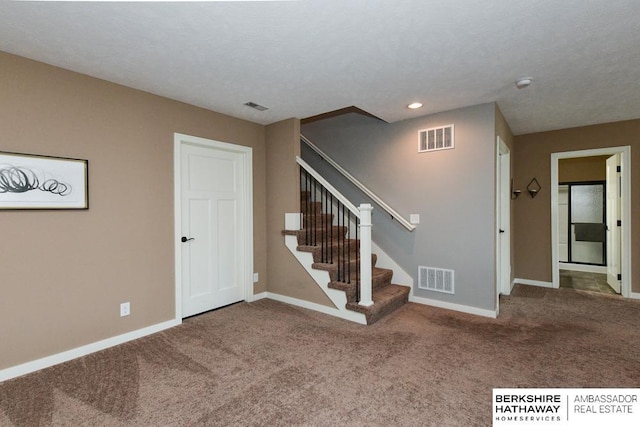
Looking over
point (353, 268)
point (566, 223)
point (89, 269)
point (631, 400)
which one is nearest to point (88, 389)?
point (89, 269)

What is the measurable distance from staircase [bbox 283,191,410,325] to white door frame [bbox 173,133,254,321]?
0.58m

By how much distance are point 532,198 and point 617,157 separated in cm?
116

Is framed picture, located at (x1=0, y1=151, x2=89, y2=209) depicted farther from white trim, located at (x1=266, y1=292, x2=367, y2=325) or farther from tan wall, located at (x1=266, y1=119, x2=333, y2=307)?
white trim, located at (x1=266, y1=292, x2=367, y2=325)

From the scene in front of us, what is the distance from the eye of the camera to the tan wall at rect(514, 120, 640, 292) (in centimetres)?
434

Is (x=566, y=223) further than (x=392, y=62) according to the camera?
Yes

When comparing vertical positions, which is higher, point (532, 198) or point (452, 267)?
point (532, 198)

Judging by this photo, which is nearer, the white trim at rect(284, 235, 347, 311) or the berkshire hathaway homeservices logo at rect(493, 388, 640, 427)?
the berkshire hathaway homeservices logo at rect(493, 388, 640, 427)

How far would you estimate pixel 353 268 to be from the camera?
3.73 m

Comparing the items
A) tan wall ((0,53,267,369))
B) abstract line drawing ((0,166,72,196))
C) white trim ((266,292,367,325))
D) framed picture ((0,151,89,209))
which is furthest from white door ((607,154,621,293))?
abstract line drawing ((0,166,72,196))

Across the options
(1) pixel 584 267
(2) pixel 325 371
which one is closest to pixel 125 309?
(2) pixel 325 371

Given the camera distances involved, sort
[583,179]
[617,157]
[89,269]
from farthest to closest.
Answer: [583,179]
[617,157]
[89,269]

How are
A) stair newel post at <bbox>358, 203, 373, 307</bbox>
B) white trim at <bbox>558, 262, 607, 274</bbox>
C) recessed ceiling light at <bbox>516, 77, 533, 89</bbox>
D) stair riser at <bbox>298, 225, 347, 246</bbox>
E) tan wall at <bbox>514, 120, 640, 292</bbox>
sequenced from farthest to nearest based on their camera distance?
white trim at <bbox>558, 262, 607, 274</bbox> → tan wall at <bbox>514, 120, 640, 292</bbox> → stair riser at <bbox>298, 225, 347, 246</bbox> → stair newel post at <bbox>358, 203, 373, 307</bbox> → recessed ceiling light at <bbox>516, 77, 533, 89</bbox>

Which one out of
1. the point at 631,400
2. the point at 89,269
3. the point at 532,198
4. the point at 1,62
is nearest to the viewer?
the point at 631,400

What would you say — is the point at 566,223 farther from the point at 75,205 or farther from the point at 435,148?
the point at 75,205
